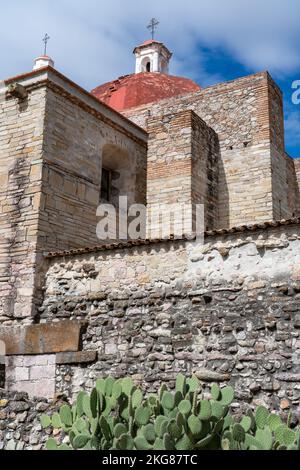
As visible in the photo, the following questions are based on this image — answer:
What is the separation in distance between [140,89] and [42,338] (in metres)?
13.7

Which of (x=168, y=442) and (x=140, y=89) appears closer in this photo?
(x=168, y=442)

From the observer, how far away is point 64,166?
9.83 m

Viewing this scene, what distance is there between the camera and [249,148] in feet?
39.8

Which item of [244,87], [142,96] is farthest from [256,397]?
[142,96]

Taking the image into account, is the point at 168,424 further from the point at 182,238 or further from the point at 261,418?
the point at 182,238

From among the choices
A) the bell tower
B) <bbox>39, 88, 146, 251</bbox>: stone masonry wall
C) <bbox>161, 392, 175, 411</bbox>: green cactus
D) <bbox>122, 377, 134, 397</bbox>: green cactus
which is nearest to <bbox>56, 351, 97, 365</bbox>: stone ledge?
<bbox>39, 88, 146, 251</bbox>: stone masonry wall

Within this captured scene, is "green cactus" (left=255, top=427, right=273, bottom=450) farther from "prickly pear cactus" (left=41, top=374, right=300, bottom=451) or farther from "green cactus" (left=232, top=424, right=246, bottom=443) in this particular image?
"green cactus" (left=232, top=424, right=246, bottom=443)

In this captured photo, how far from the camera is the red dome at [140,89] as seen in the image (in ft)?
64.3

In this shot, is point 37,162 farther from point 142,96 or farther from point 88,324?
point 142,96

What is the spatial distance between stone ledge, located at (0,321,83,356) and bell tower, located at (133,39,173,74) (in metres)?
19.7

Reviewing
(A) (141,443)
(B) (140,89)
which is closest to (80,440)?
(A) (141,443)

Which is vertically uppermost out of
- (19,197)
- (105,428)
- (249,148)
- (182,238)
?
(249,148)

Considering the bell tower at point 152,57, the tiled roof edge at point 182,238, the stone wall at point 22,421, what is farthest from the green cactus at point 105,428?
the bell tower at point 152,57
